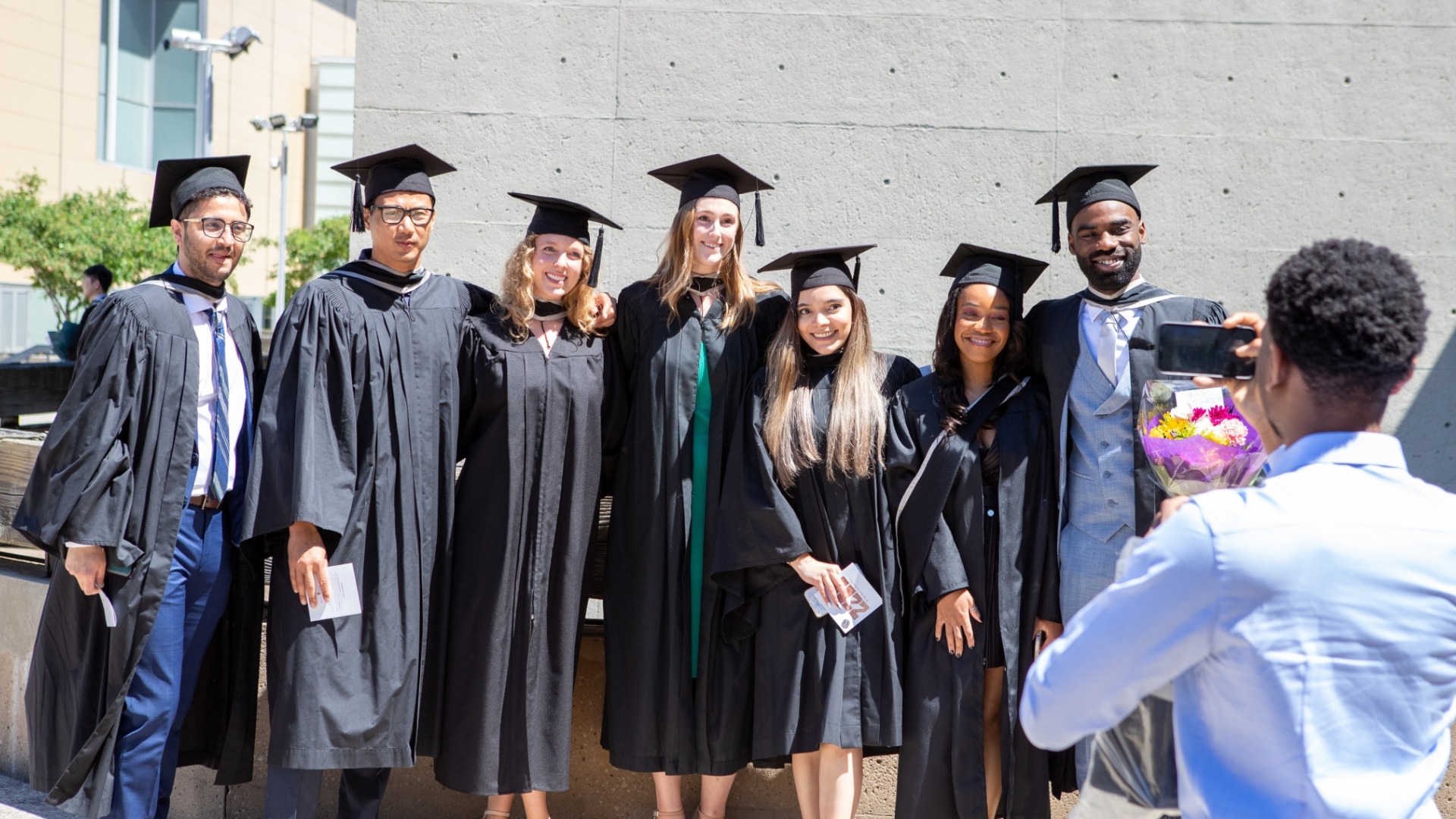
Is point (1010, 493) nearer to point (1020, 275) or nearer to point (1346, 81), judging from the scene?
point (1020, 275)

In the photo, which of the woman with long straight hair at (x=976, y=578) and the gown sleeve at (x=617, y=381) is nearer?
the woman with long straight hair at (x=976, y=578)

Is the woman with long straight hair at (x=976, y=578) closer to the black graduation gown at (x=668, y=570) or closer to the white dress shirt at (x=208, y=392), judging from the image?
the black graduation gown at (x=668, y=570)

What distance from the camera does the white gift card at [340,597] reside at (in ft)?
10.2

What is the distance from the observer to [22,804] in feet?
12.2

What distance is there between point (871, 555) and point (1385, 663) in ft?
6.45

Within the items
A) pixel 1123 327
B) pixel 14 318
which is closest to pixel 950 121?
pixel 1123 327

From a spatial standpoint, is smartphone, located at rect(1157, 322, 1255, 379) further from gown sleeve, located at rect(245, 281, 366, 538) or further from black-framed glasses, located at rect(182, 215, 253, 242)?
black-framed glasses, located at rect(182, 215, 253, 242)

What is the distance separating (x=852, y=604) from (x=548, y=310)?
1.29m

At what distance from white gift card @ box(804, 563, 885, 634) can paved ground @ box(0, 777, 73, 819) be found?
262cm

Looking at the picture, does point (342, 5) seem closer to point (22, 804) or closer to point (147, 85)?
point (147, 85)

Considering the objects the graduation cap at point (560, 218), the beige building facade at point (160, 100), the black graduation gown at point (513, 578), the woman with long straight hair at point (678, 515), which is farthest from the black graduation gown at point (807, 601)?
the beige building facade at point (160, 100)

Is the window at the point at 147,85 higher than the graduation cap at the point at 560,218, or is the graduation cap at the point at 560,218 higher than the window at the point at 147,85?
the window at the point at 147,85

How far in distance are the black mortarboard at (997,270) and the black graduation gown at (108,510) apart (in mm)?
2238

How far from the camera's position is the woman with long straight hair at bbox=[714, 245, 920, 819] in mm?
3170
